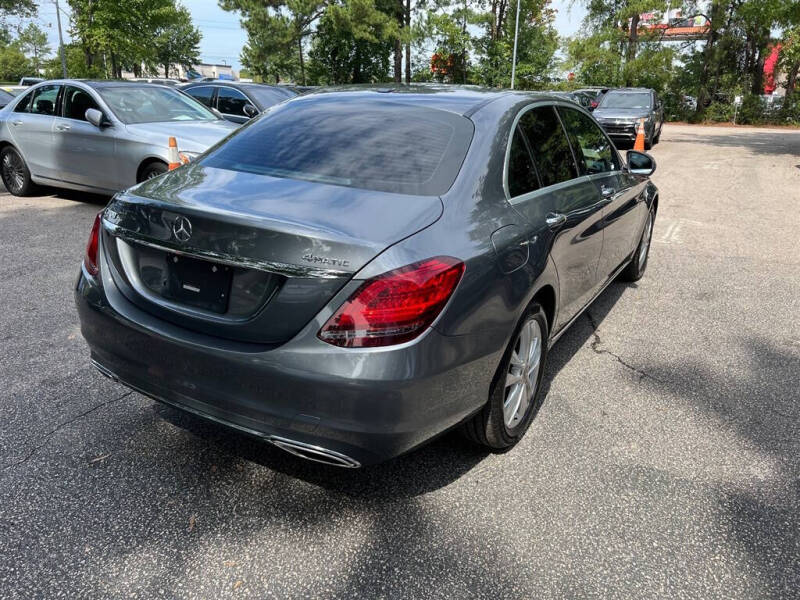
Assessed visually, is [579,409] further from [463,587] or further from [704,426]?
[463,587]

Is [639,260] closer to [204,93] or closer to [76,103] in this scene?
[76,103]

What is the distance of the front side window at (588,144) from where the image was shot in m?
3.85

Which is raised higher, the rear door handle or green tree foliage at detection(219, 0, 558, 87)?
green tree foliage at detection(219, 0, 558, 87)

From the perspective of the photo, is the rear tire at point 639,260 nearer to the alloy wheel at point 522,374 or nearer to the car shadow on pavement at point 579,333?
the car shadow on pavement at point 579,333

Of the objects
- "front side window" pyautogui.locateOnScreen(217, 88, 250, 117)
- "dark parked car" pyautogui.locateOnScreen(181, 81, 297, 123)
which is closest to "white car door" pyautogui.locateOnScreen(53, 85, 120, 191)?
"dark parked car" pyautogui.locateOnScreen(181, 81, 297, 123)

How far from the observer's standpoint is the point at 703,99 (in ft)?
120

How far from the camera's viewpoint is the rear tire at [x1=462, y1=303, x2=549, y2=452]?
271 centimetres

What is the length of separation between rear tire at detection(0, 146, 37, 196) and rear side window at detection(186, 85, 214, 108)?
3.46m

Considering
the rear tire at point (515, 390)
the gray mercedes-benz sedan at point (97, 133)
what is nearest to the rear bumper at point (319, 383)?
the rear tire at point (515, 390)

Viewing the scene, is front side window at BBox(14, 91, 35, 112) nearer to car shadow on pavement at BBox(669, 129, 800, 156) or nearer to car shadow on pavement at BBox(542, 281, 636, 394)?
car shadow on pavement at BBox(542, 281, 636, 394)

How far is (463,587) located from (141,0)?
35783mm

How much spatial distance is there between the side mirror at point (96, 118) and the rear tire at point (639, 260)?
628cm

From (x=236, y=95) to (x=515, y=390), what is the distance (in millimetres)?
9662

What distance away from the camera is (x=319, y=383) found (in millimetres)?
2133
